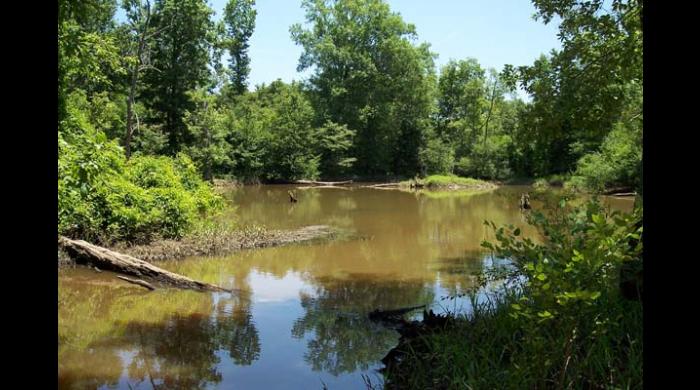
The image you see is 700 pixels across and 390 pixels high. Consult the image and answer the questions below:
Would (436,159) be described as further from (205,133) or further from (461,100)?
(205,133)

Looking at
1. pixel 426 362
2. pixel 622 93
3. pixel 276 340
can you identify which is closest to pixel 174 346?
pixel 276 340

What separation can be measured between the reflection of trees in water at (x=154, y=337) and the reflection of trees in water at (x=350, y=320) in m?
0.82

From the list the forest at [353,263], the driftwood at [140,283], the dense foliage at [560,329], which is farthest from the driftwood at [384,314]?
Answer: the driftwood at [140,283]

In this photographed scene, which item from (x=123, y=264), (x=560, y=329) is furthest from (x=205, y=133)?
(x=560, y=329)

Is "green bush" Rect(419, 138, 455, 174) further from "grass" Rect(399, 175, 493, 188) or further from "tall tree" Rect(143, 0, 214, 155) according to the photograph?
"tall tree" Rect(143, 0, 214, 155)

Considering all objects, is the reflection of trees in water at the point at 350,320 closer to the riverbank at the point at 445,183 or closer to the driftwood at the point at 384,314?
the driftwood at the point at 384,314

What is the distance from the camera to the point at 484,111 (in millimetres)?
62500

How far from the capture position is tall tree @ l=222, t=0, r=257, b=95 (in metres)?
40.8

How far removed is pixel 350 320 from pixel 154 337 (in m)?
2.68

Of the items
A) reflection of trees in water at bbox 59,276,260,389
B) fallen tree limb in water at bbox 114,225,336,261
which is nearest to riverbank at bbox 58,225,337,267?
fallen tree limb in water at bbox 114,225,336,261

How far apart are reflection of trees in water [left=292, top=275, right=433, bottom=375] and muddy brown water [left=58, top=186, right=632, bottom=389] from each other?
2cm

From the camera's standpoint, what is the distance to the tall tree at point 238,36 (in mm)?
40841
